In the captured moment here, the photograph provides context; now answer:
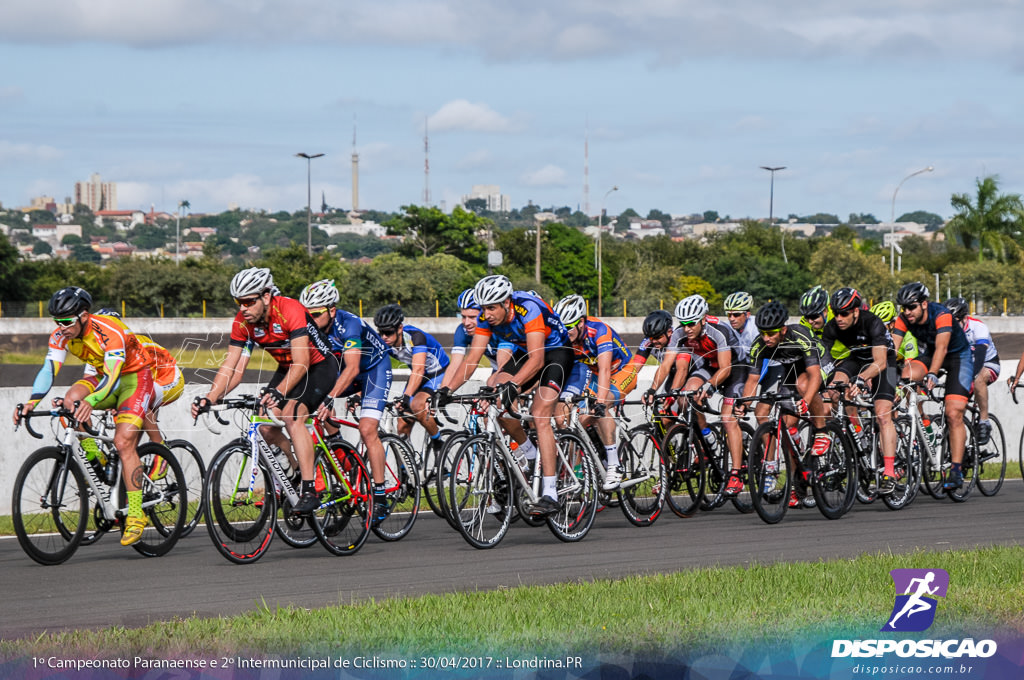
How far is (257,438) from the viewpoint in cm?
973

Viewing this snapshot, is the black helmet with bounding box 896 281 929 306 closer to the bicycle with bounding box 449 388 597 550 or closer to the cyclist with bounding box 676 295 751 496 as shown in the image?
the cyclist with bounding box 676 295 751 496

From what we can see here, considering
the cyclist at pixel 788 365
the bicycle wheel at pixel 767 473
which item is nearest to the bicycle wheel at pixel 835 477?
the cyclist at pixel 788 365

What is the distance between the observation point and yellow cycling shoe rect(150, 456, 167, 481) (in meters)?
10.3

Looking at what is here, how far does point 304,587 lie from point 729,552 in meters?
3.42

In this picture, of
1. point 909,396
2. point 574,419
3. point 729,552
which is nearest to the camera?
point 729,552

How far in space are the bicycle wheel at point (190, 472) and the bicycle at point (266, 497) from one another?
0.53 meters

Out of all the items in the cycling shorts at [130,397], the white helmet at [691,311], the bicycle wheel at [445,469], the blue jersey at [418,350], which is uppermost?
the white helmet at [691,311]

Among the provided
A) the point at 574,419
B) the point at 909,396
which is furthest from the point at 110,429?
the point at 909,396

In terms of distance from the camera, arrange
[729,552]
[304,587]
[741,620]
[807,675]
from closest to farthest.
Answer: [807,675] → [741,620] → [304,587] → [729,552]

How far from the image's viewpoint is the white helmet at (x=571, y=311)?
1167 cm

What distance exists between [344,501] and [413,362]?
2193 mm

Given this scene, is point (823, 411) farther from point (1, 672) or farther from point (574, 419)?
point (1, 672)

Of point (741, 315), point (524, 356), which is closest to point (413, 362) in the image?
point (524, 356)

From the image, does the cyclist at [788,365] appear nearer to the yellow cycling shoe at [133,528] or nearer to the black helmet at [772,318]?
the black helmet at [772,318]
